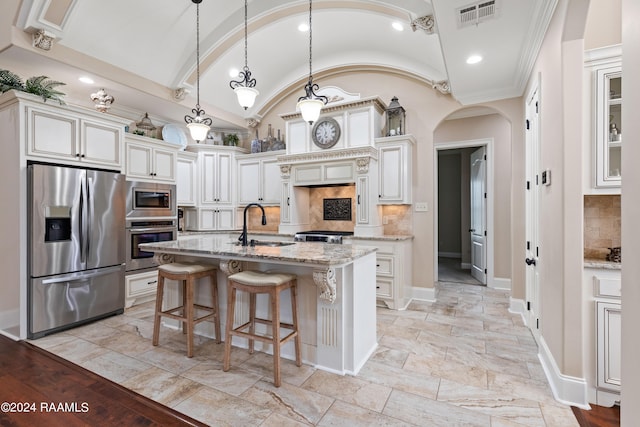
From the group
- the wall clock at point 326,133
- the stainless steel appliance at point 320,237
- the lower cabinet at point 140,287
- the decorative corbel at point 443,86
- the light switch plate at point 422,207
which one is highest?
the decorative corbel at point 443,86

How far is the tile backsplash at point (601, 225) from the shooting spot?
2150 mm

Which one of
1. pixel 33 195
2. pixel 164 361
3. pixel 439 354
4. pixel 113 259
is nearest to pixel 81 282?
pixel 113 259

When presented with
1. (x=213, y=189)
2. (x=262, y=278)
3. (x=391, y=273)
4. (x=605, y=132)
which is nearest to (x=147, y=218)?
(x=213, y=189)

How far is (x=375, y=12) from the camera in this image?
3.60 m

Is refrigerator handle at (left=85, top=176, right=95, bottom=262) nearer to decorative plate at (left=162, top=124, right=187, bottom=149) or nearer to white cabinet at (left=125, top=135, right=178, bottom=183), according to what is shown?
white cabinet at (left=125, top=135, right=178, bottom=183)

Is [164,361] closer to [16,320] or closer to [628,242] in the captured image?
[16,320]

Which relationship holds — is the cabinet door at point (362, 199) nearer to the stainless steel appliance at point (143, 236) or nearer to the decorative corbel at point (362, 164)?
the decorative corbel at point (362, 164)

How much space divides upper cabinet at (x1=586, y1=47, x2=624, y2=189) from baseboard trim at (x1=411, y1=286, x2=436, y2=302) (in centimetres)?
273

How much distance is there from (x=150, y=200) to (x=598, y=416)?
4841mm

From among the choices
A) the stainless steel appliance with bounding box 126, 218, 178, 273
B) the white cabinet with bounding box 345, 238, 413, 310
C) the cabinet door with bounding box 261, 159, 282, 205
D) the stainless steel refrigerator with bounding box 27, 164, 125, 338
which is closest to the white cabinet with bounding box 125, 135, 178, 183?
the stainless steel refrigerator with bounding box 27, 164, 125, 338

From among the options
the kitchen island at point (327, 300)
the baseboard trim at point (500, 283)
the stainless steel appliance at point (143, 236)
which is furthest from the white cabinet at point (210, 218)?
the baseboard trim at point (500, 283)

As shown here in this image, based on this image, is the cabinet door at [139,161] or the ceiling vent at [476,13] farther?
the cabinet door at [139,161]

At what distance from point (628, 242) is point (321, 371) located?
204 centimetres

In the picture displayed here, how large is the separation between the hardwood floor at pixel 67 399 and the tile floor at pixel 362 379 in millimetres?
92
